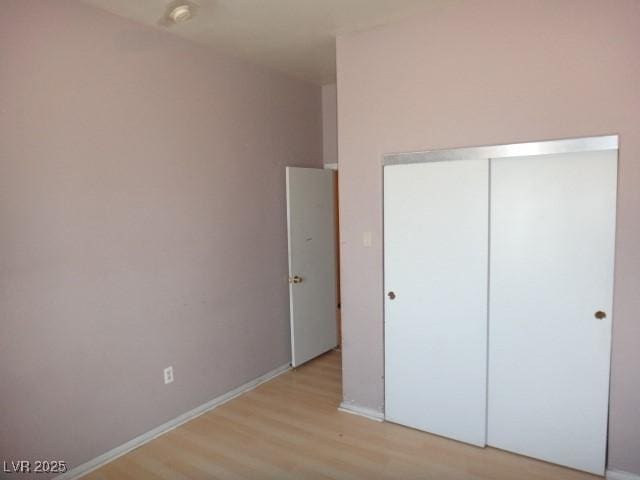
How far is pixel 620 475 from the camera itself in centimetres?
224

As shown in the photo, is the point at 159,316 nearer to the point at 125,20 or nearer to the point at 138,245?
the point at 138,245

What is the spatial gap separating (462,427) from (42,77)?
3.14 meters

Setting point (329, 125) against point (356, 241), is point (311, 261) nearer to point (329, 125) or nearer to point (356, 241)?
point (356, 241)

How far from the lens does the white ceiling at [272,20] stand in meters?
2.43

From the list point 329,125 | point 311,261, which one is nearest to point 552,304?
point 311,261

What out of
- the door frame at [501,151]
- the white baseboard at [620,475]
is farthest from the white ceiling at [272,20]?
the white baseboard at [620,475]

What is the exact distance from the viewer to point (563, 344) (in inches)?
92.0

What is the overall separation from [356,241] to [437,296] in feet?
2.20

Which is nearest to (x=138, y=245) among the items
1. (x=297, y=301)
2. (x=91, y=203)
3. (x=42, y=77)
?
(x=91, y=203)

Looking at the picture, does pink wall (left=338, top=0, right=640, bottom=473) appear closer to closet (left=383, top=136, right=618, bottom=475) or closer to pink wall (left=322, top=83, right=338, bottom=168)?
closet (left=383, top=136, right=618, bottom=475)

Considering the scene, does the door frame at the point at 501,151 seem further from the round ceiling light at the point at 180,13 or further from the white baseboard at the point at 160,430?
the round ceiling light at the point at 180,13

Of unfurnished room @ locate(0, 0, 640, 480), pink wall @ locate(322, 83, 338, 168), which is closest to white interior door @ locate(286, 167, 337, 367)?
pink wall @ locate(322, 83, 338, 168)

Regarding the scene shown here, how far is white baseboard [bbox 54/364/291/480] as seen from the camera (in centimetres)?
241

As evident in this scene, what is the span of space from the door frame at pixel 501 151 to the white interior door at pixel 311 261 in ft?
3.76
